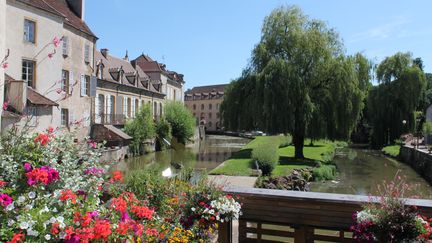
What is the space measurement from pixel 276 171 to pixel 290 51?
8795 mm

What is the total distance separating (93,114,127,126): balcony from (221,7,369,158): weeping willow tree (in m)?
12.4

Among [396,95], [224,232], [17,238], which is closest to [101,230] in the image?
[17,238]

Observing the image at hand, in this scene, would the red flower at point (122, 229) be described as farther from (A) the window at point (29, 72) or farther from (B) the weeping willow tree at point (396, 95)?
(B) the weeping willow tree at point (396, 95)

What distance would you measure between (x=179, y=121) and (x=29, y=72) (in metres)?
20.2

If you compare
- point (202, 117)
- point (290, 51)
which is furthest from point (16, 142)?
point (202, 117)

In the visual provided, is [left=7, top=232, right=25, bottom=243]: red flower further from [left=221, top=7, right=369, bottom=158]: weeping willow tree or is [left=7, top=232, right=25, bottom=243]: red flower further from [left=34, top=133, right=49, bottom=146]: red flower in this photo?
[left=221, top=7, right=369, bottom=158]: weeping willow tree

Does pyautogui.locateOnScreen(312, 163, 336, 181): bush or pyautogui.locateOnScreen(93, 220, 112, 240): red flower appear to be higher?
pyautogui.locateOnScreen(93, 220, 112, 240): red flower

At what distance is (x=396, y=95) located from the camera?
124ft

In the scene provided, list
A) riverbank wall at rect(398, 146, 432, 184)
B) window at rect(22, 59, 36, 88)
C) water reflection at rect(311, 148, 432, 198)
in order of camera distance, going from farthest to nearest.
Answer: riverbank wall at rect(398, 146, 432, 184)
window at rect(22, 59, 36, 88)
water reflection at rect(311, 148, 432, 198)

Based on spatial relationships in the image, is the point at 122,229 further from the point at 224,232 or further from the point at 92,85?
the point at 92,85

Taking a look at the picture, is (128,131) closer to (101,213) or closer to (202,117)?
(101,213)

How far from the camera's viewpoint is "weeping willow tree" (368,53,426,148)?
1480 inches

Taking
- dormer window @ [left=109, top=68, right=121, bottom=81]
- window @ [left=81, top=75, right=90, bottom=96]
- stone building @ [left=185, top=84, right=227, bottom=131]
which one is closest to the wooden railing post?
window @ [left=81, top=75, right=90, bottom=96]

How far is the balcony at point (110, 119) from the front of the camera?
3103cm
